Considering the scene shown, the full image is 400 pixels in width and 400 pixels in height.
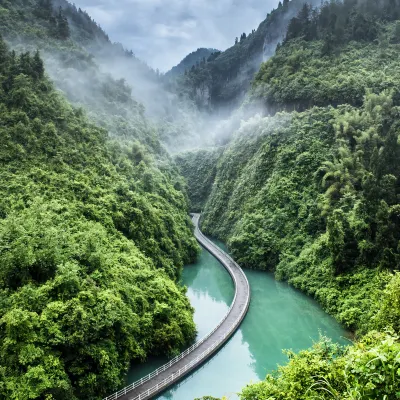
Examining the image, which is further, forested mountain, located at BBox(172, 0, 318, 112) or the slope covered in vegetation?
forested mountain, located at BBox(172, 0, 318, 112)

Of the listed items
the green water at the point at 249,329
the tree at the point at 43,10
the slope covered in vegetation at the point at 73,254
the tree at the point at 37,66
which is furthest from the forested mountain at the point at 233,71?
the green water at the point at 249,329

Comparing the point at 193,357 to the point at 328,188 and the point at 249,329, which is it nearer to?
the point at 249,329

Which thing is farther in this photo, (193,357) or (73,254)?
(193,357)

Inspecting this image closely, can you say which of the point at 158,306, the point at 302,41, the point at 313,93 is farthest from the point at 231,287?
the point at 302,41

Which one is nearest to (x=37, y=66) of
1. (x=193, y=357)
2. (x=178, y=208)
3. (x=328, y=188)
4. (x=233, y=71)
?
(x=178, y=208)

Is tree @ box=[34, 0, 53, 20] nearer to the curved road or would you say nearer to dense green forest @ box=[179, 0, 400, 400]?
dense green forest @ box=[179, 0, 400, 400]

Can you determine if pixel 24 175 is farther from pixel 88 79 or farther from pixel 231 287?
pixel 88 79

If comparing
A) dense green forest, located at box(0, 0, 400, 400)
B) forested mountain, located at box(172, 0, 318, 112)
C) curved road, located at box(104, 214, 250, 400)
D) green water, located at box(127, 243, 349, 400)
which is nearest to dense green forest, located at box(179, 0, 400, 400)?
dense green forest, located at box(0, 0, 400, 400)
